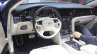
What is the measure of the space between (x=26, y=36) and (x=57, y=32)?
35.3 inches

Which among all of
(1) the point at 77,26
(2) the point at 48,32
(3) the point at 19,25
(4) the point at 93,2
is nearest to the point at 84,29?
(1) the point at 77,26

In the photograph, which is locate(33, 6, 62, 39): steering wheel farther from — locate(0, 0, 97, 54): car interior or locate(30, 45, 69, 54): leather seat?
locate(30, 45, 69, 54): leather seat

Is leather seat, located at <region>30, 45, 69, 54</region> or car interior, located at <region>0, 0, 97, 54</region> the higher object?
car interior, located at <region>0, 0, 97, 54</region>

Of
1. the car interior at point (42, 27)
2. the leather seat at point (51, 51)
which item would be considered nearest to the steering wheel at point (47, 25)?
the car interior at point (42, 27)

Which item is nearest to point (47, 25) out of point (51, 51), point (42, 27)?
point (42, 27)

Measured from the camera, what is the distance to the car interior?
8.56 feet

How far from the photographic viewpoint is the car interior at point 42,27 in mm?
2609

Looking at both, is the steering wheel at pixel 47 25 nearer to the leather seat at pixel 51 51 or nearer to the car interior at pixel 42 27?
the car interior at pixel 42 27

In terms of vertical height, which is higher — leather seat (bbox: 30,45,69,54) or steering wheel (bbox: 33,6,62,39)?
steering wheel (bbox: 33,6,62,39)

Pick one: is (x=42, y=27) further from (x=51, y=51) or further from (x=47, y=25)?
(x=51, y=51)

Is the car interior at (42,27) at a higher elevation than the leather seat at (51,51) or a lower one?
higher

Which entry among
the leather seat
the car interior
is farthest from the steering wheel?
the leather seat

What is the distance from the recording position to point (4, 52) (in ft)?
9.57

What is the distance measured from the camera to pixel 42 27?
272 centimetres
